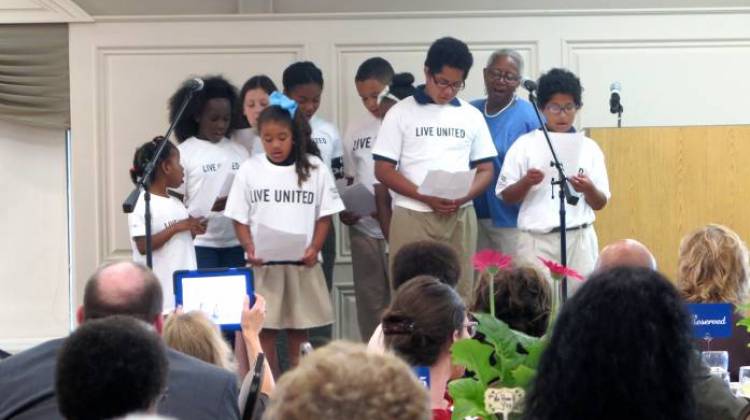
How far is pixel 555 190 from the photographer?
5.18 meters

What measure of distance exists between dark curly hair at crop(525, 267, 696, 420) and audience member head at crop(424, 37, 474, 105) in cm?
356

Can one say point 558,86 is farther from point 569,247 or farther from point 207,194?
point 207,194

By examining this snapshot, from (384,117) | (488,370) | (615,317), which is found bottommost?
(488,370)

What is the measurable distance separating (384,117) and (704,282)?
1951 millimetres

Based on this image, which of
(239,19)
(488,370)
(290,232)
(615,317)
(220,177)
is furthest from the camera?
(239,19)

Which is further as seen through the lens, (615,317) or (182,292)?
(182,292)

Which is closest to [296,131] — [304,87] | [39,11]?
[304,87]

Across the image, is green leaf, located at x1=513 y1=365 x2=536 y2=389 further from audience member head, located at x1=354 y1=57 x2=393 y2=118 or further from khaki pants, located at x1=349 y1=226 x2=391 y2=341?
audience member head, located at x1=354 y1=57 x2=393 y2=118

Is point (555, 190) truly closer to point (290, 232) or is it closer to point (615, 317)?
point (290, 232)

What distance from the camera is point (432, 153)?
5184 mm

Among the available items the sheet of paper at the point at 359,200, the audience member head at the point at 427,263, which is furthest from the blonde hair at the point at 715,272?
the sheet of paper at the point at 359,200

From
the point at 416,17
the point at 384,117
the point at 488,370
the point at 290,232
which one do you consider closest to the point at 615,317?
the point at 488,370

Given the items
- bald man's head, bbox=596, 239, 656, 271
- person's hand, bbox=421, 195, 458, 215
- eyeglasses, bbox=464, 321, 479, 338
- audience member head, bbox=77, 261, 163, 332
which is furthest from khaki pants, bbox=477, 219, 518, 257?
audience member head, bbox=77, 261, 163, 332

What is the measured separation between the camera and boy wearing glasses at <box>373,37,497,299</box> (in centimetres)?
516
